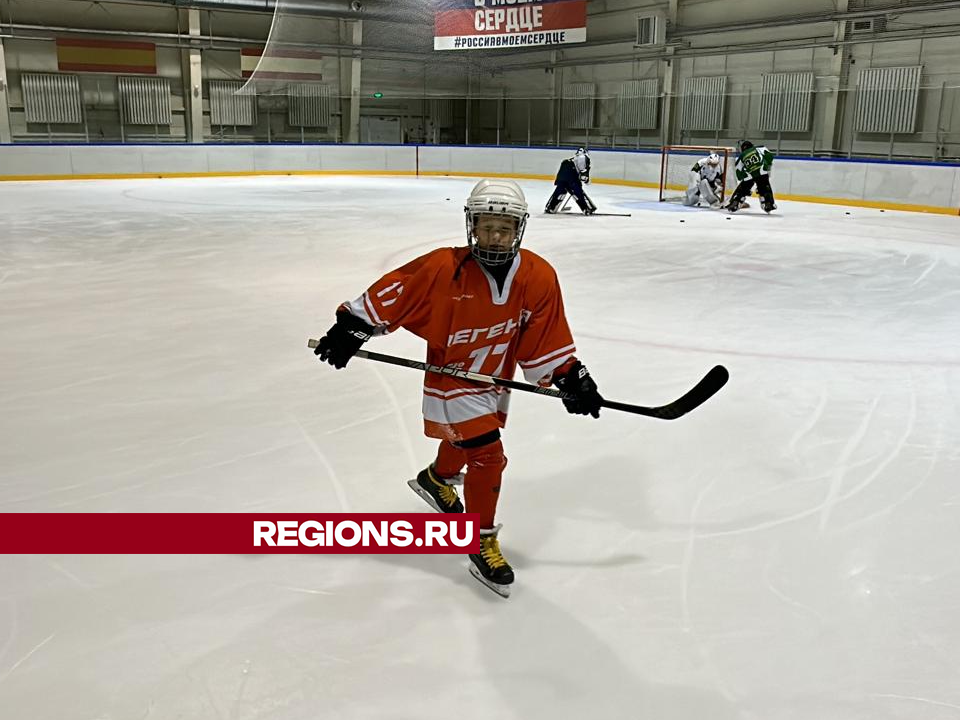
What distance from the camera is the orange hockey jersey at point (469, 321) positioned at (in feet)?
6.79

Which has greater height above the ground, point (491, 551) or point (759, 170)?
point (759, 170)

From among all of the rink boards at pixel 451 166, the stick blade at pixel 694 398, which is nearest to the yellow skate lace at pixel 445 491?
the stick blade at pixel 694 398

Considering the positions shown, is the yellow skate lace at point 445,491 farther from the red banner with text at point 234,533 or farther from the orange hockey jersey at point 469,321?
the orange hockey jersey at point 469,321

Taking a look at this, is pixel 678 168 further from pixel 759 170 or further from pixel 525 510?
pixel 525 510

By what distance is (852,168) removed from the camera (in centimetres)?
1315

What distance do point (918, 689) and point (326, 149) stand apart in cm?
1887

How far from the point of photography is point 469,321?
2082 mm

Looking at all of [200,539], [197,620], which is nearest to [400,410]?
[200,539]

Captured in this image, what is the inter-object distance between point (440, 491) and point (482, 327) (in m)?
0.67

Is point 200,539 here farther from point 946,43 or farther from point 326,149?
point 326,149

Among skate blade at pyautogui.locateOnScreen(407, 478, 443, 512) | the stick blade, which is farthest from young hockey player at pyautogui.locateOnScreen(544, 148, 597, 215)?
the stick blade

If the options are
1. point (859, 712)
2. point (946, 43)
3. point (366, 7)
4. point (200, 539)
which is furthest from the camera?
point (366, 7)

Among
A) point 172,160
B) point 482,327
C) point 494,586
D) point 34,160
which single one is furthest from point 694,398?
point 172,160

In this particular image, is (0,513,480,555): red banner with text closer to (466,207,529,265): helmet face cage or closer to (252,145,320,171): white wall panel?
(466,207,529,265): helmet face cage
